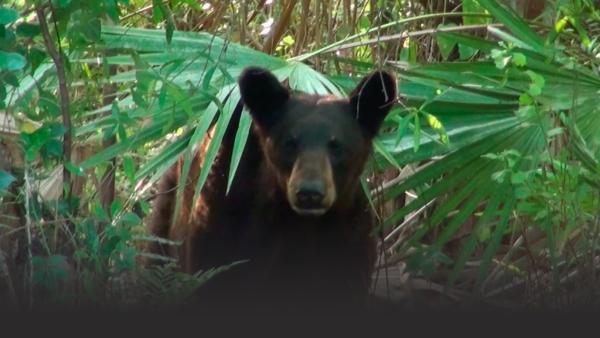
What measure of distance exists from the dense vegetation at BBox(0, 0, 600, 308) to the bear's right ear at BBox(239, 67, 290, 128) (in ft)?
0.43

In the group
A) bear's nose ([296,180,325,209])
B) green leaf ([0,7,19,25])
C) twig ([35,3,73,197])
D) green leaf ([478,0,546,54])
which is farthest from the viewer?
green leaf ([478,0,546,54])

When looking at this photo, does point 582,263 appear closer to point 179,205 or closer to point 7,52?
point 179,205

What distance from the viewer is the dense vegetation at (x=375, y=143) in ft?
17.1

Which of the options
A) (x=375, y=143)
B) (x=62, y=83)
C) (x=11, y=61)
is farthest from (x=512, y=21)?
(x=11, y=61)

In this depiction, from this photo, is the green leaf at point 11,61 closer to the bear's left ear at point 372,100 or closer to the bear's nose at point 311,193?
the bear's nose at point 311,193

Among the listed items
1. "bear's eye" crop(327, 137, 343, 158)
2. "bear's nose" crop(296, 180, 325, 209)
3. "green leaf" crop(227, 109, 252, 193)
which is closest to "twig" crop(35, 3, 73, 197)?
"green leaf" crop(227, 109, 252, 193)

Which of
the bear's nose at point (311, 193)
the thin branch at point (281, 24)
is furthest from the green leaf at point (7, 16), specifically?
the thin branch at point (281, 24)

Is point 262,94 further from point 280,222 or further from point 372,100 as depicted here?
point 280,222

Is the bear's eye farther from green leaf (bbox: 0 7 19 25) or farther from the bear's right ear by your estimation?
green leaf (bbox: 0 7 19 25)

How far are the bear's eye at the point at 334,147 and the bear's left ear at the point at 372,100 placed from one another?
23 cm

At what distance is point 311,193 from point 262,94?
754mm

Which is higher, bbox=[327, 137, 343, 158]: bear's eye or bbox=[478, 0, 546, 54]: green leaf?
bbox=[478, 0, 546, 54]: green leaf

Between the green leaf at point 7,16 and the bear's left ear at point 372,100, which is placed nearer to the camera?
the green leaf at point 7,16

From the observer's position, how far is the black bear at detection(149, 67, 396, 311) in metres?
6.98
